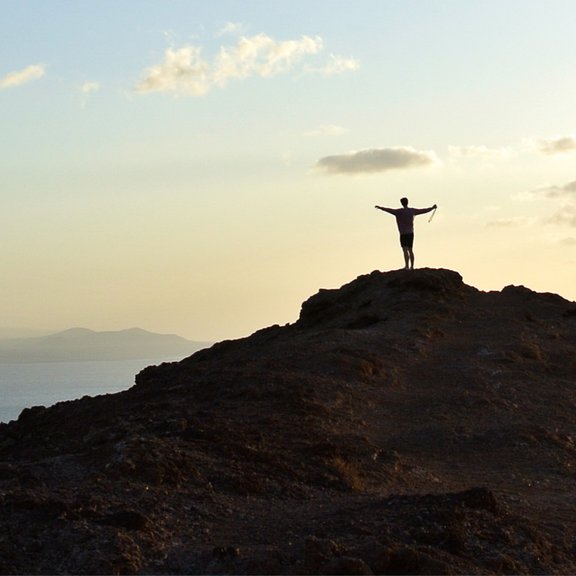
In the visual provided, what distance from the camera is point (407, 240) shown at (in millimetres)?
27547

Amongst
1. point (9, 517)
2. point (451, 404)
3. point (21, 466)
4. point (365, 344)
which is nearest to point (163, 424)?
point (21, 466)

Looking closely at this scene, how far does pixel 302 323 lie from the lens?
2789cm

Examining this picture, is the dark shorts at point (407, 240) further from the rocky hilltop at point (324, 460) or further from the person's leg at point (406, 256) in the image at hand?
the rocky hilltop at point (324, 460)

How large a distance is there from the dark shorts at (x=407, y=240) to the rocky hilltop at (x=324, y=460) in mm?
1913

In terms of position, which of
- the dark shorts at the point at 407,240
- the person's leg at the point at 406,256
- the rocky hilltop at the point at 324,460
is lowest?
the rocky hilltop at the point at 324,460

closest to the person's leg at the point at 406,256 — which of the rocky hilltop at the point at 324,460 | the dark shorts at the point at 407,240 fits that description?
the dark shorts at the point at 407,240

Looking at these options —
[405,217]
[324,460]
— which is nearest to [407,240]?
[405,217]

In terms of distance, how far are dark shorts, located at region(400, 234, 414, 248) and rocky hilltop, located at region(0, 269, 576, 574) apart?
6.28 ft

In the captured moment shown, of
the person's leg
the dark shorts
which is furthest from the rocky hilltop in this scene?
the person's leg

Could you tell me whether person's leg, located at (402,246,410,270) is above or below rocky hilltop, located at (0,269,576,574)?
above

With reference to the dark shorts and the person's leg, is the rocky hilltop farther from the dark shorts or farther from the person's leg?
the person's leg

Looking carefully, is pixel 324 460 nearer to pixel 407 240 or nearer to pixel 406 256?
pixel 407 240

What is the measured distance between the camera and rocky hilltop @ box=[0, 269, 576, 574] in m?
11.0

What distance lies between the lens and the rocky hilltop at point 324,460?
11000 millimetres
